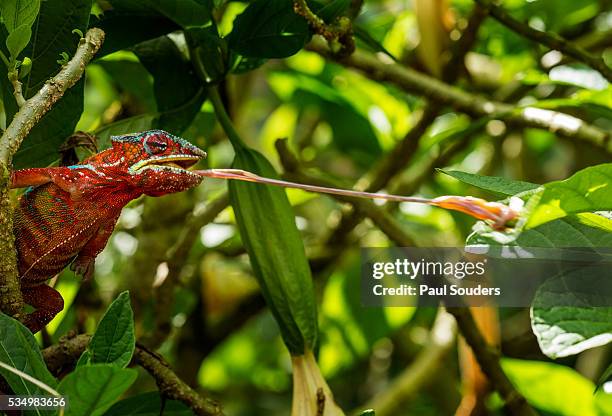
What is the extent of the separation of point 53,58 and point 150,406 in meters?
0.32

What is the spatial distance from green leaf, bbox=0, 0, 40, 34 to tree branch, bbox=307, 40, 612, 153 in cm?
54

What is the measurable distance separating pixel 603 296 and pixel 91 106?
1.29 metres

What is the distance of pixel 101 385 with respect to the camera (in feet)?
1.96

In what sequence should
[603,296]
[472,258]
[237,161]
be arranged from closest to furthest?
[603,296]
[237,161]
[472,258]

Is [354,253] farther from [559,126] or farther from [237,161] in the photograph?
[237,161]

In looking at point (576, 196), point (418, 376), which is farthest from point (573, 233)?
point (418, 376)

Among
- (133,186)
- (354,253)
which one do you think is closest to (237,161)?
(133,186)

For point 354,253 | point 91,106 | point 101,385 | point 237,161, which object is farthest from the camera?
point 91,106

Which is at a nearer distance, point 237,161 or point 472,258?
point 237,161

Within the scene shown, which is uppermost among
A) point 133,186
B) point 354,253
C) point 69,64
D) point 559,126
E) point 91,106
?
point 69,64

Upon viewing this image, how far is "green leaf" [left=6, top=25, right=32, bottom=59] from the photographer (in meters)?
0.67

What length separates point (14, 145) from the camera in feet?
2.06

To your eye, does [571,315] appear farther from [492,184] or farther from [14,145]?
[14,145]

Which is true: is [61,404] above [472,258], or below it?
above
